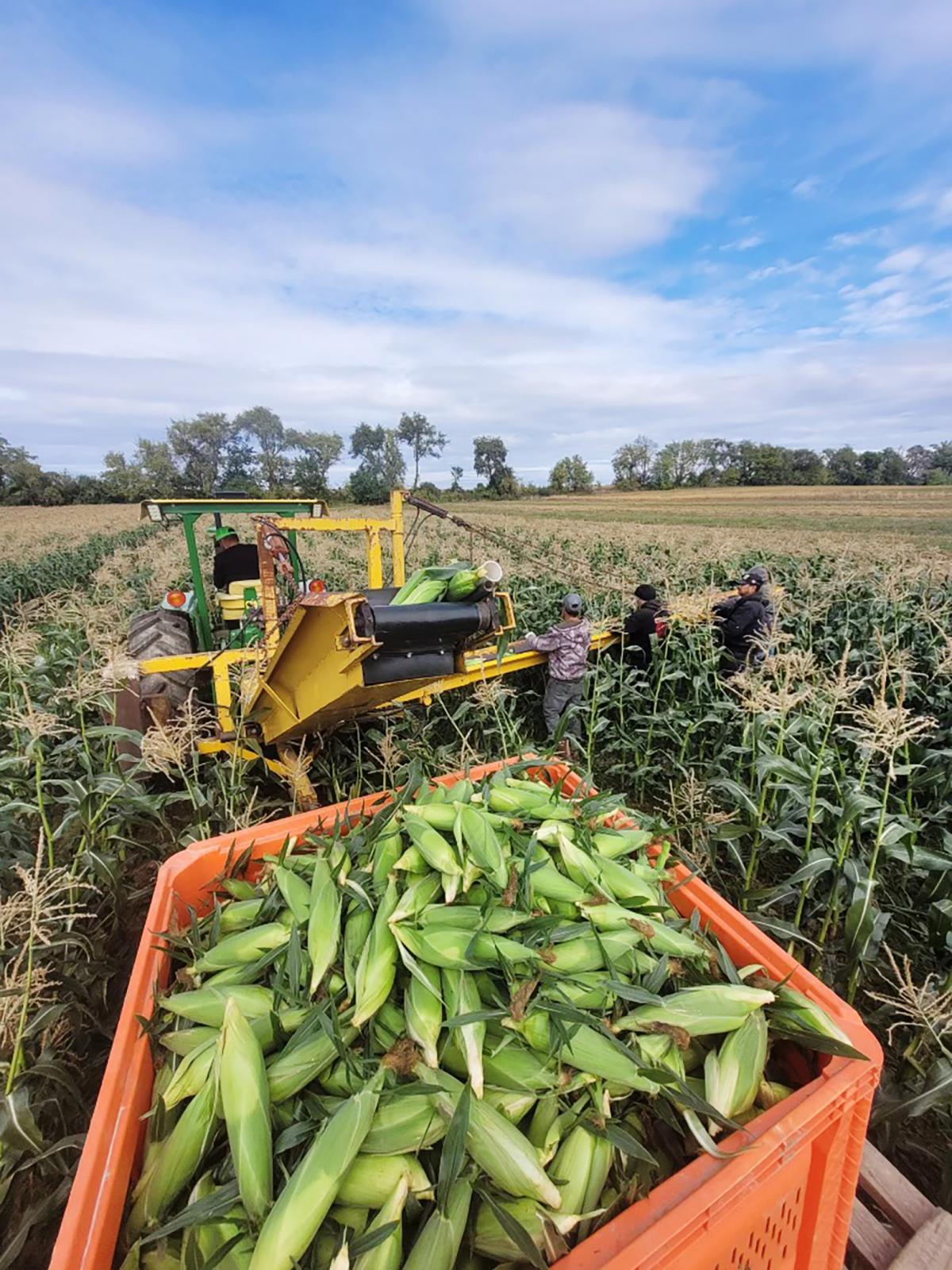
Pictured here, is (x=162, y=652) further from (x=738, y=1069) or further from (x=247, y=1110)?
(x=738, y=1069)

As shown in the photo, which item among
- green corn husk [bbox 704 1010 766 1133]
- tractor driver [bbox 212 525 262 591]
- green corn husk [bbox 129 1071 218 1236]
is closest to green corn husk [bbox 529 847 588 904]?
green corn husk [bbox 704 1010 766 1133]

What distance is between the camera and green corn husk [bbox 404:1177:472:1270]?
1.00 m

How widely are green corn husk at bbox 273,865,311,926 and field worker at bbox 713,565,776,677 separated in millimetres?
4976

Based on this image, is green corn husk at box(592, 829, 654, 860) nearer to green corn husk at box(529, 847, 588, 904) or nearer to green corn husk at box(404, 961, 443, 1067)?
green corn husk at box(529, 847, 588, 904)

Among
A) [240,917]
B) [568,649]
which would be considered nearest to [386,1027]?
A: [240,917]

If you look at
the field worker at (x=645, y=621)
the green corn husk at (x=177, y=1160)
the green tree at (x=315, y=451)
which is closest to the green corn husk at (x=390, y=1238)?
the green corn husk at (x=177, y=1160)

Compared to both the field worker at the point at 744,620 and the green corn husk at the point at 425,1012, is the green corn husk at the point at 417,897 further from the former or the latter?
the field worker at the point at 744,620

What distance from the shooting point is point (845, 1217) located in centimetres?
127

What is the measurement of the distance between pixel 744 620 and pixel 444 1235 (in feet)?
18.9

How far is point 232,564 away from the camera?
528 centimetres

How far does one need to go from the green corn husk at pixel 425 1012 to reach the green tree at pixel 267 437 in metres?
75.8

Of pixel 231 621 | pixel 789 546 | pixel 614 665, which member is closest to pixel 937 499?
pixel 789 546

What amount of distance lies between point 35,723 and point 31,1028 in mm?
1024

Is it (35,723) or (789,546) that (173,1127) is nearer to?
(35,723)
